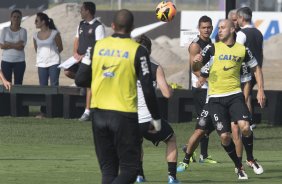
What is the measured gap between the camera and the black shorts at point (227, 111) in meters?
13.7

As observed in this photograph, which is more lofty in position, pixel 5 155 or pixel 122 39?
pixel 122 39

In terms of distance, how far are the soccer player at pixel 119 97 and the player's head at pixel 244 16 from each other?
829cm

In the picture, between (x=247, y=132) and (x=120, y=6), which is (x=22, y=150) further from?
(x=120, y=6)

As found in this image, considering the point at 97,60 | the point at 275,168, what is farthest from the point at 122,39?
the point at 275,168

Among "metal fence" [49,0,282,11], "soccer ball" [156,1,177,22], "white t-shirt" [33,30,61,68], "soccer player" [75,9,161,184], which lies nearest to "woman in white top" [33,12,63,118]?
"white t-shirt" [33,30,61,68]

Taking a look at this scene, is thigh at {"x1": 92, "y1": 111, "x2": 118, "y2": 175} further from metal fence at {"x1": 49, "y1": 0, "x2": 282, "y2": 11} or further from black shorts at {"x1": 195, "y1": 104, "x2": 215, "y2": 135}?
metal fence at {"x1": 49, "y1": 0, "x2": 282, "y2": 11}

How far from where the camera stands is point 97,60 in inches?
397

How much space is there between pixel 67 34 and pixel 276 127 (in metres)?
16.0

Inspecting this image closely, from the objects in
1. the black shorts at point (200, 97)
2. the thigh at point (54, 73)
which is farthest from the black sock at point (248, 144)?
the thigh at point (54, 73)

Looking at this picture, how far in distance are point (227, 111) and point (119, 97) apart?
4.04 metres

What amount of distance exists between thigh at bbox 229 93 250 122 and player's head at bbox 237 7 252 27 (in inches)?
179

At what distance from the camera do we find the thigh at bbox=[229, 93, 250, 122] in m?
13.7

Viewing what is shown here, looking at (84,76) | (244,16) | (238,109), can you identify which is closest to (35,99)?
(244,16)

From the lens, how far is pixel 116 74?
32.8 ft
